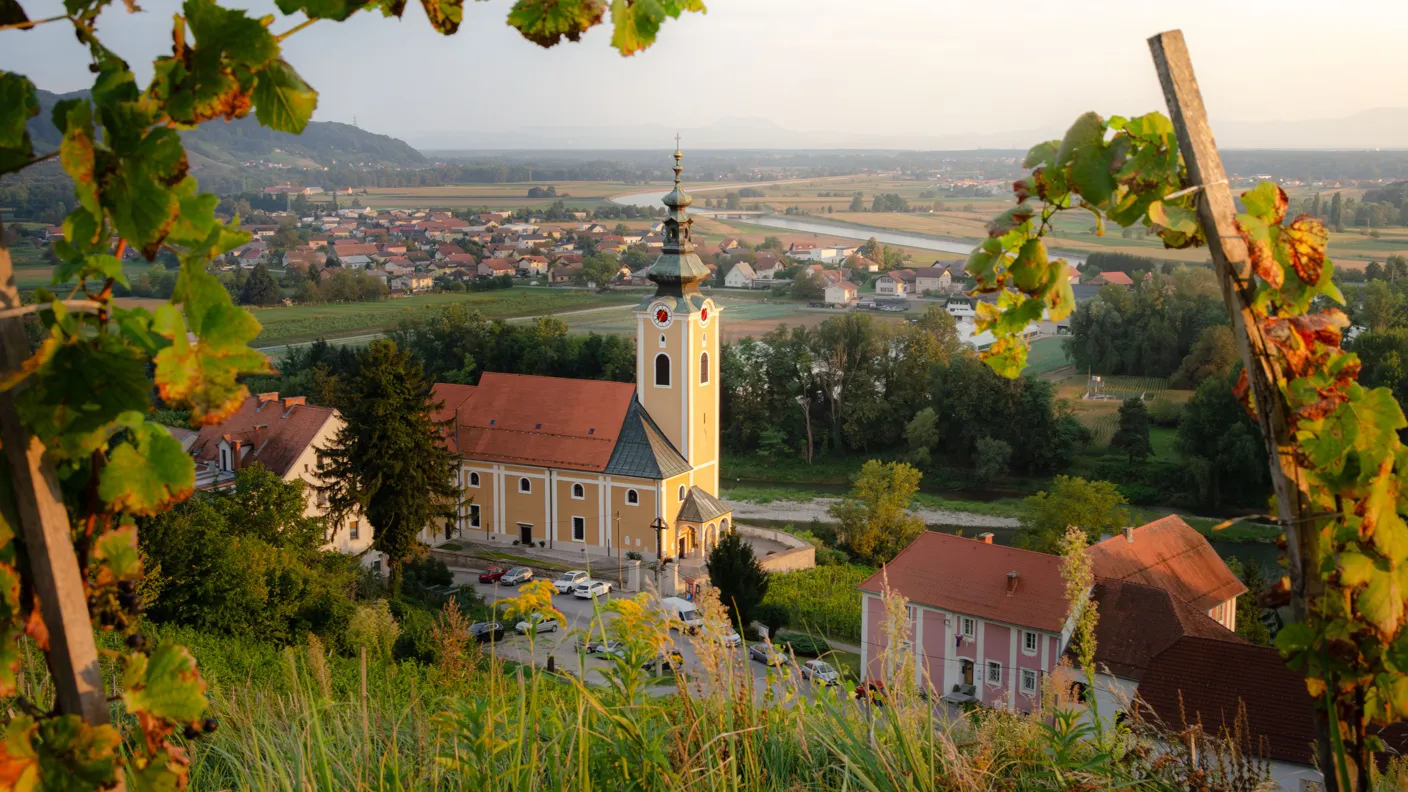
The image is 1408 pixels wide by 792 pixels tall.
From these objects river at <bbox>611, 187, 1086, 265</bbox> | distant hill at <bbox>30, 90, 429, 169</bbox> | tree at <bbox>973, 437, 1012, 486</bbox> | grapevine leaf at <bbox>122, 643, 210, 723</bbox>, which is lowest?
tree at <bbox>973, 437, 1012, 486</bbox>

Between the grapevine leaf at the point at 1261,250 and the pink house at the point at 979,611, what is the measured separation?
15178mm

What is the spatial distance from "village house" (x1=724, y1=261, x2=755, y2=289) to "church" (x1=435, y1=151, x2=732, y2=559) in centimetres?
4306

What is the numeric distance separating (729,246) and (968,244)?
51.2 feet

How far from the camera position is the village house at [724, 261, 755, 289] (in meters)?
71.2

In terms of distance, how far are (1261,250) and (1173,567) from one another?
1787cm

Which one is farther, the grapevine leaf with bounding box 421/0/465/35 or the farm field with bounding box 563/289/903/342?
the farm field with bounding box 563/289/903/342

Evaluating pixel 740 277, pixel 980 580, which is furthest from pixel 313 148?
pixel 980 580

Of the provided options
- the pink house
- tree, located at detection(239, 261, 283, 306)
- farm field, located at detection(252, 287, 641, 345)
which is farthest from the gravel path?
tree, located at detection(239, 261, 283, 306)

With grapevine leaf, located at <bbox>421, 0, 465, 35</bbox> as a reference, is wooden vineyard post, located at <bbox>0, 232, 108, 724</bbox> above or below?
below

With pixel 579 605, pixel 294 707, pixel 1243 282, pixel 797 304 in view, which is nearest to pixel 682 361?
pixel 579 605

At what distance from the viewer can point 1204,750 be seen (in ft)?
9.87

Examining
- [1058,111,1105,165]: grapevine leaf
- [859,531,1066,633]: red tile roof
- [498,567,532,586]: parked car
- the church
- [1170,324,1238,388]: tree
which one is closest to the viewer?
[1058,111,1105,165]: grapevine leaf

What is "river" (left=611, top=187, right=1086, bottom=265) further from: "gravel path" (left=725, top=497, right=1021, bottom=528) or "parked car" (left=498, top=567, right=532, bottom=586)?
"parked car" (left=498, top=567, right=532, bottom=586)

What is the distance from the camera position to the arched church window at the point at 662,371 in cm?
2702
